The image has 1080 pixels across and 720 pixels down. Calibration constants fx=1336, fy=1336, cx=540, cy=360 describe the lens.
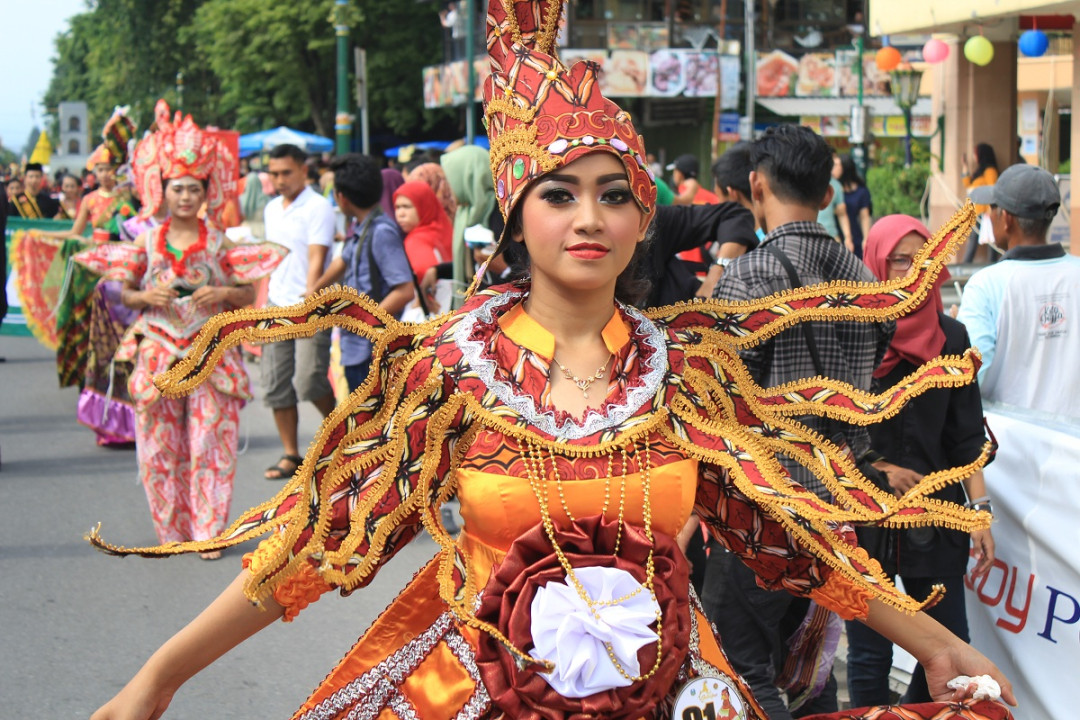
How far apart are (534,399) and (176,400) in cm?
437

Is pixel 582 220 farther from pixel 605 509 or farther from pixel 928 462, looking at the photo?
pixel 928 462

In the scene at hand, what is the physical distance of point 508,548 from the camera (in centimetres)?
251

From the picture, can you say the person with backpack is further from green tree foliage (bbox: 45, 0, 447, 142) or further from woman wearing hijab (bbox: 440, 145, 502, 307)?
green tree foliage (bbox: 45, 0, 447, 142)

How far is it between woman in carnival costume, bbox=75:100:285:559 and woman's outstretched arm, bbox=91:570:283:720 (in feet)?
13.9

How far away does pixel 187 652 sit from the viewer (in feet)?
7.73

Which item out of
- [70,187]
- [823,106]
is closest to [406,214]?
[70,187]

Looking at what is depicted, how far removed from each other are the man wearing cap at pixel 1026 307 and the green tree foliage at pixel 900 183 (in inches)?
561

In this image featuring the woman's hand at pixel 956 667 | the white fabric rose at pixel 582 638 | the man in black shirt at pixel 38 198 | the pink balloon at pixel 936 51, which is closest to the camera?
the white fabric rose at pixel 582 638

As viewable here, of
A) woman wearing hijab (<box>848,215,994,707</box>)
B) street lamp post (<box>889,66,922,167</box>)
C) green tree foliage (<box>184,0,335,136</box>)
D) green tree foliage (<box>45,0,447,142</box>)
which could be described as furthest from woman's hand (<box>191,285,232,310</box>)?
green tree foliage (<box>184,0,335,136</box>)

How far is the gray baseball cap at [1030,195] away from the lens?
450 centimetres

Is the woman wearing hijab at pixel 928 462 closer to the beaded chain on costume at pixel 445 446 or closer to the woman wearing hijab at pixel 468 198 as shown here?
the beaded chain on costume at pixel 445 446

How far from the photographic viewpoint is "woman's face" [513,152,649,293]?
250cm

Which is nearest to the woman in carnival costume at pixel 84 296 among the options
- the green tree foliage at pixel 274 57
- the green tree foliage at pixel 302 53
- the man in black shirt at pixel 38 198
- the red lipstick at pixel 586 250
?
the man in black shirt at pixel 38 198

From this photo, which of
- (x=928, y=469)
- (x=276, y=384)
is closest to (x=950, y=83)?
(x=276, y=384)
